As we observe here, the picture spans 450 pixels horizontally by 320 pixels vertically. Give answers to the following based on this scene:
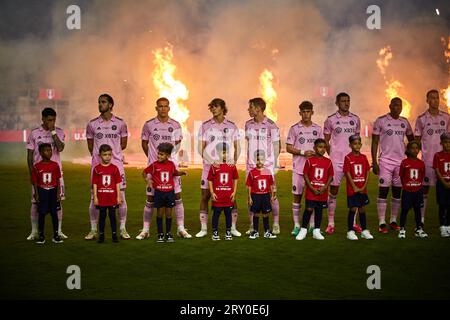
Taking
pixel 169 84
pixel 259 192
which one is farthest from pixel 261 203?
pixel 169 84

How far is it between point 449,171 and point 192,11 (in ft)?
114

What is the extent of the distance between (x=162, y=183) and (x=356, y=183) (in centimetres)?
324

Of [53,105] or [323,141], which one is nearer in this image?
[323,141]

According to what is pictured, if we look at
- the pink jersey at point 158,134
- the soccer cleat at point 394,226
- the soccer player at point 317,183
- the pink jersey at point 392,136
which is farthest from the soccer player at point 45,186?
the soccer cleat at point 394,226

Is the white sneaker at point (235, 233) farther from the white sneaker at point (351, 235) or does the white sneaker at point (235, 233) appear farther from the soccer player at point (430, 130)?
the soccer player at point (430, 130)

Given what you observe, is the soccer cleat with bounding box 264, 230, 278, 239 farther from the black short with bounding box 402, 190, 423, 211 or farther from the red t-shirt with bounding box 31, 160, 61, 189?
the red t-shirt with bounding box 31, 160, 61, 189

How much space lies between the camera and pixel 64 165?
105 ft

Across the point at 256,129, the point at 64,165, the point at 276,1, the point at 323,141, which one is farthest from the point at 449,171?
the point at 276,1

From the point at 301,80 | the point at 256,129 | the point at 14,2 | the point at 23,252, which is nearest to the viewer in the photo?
the point at 23,252

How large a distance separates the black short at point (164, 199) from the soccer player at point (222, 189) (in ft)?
2.20

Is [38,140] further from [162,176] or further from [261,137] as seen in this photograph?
[261,137]

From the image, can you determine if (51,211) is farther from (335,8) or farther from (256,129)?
(335,8)

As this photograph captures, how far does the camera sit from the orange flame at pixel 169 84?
37.0 m

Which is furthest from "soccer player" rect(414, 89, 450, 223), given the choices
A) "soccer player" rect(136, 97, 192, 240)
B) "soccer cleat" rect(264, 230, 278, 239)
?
"soccer player" rect(136, 97, 192, 240)
